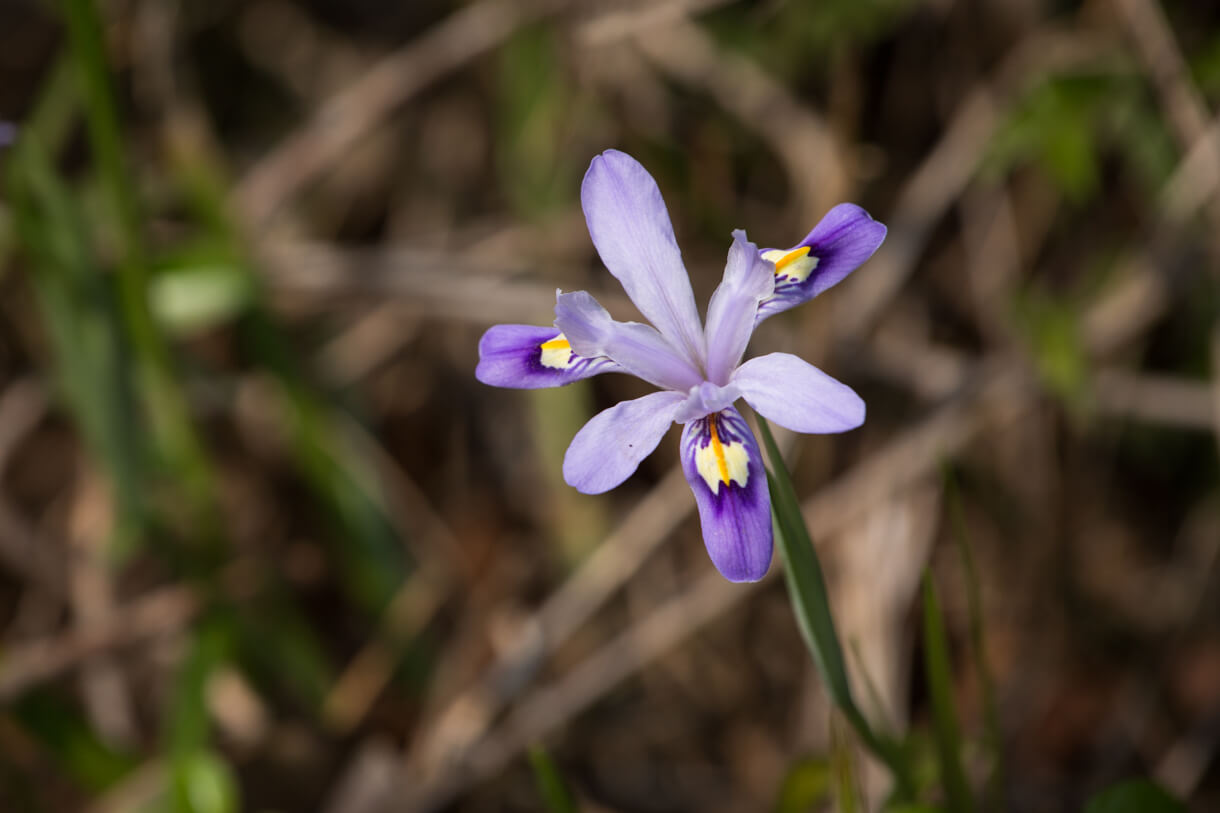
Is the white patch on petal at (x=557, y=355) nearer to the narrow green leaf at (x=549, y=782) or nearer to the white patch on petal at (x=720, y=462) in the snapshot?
the white patch on petal at (x=720, y=462)

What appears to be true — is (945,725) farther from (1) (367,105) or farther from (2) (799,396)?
(1) (367,105)

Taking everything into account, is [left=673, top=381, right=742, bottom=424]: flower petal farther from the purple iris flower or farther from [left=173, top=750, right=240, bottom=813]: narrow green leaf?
[left=173, top=750, right=240, bottom=813]: narrow green leaf

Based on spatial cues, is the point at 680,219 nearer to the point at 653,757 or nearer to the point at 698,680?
the point at 698,680

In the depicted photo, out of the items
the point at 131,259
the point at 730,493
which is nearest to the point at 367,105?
the point at 131,259

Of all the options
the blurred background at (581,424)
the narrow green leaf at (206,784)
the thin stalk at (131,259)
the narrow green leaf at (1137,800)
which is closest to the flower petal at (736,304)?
the narrow green leaf at (1137,800)

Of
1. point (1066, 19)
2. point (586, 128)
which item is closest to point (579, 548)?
point (586, 128)

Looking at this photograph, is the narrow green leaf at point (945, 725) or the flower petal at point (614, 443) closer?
the flower petal at point (614, 443)
